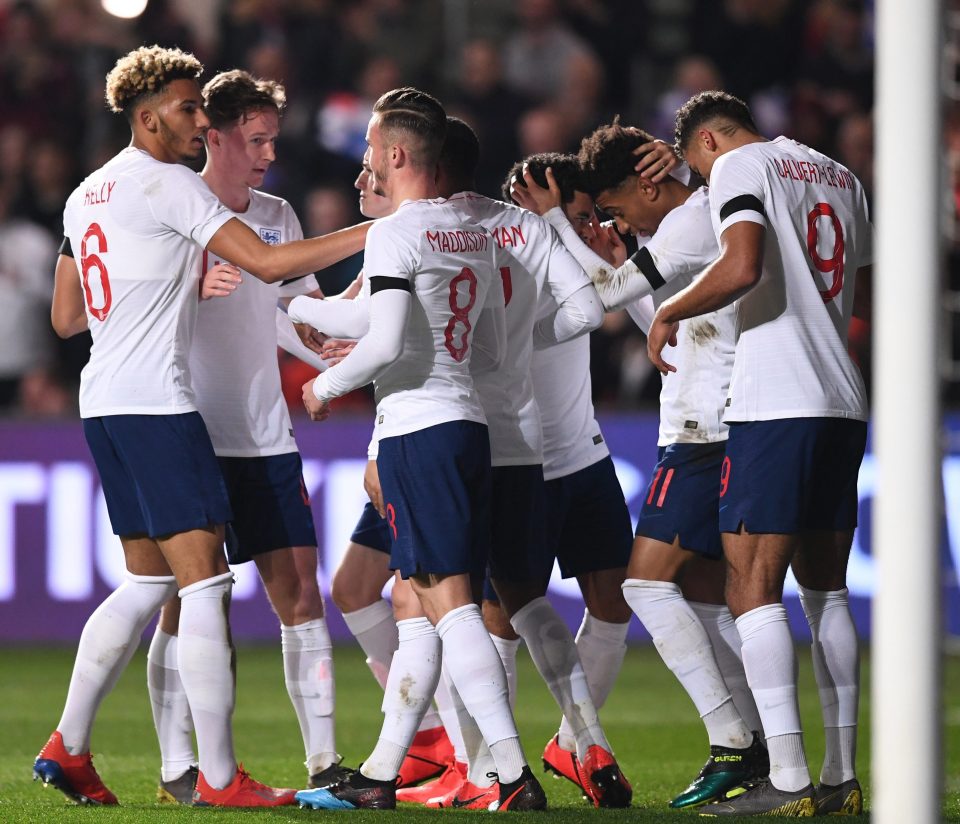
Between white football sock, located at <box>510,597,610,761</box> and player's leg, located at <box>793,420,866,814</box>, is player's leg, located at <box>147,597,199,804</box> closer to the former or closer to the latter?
white football sock, located at <box>510,597,610,761</box>

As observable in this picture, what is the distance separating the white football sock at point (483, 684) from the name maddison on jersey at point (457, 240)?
39.7 inches

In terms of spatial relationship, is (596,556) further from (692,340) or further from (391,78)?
(391,78)

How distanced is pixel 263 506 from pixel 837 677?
186cm

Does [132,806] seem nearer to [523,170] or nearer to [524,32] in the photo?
[523,170]

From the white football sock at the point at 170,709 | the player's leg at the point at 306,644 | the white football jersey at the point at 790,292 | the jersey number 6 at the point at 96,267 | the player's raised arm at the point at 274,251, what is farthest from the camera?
the player's leg at the point at 306,644

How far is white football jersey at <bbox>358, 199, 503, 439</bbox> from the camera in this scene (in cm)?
427

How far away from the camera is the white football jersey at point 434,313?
14.0 feet

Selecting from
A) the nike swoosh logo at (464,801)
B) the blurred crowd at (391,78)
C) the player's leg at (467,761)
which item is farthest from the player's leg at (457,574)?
the blurred crowd at (391,78)

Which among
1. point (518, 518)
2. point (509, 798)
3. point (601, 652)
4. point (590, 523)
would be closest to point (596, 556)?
point (590, 523)

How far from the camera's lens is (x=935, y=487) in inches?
96.3

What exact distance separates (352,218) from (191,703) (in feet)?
21.3

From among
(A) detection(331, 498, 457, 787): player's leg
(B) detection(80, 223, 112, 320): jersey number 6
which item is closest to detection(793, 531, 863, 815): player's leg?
(A) detection(331, 498, 457, 787): player's leg

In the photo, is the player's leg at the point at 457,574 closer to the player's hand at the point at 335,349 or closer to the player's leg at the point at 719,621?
the player's hand at the point at 335,349

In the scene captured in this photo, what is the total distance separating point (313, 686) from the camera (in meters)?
4.93
